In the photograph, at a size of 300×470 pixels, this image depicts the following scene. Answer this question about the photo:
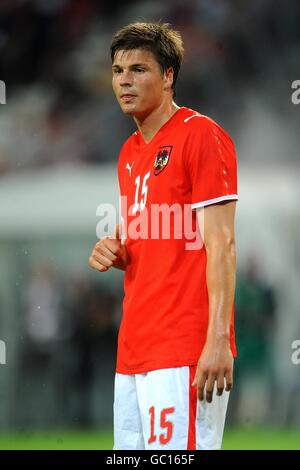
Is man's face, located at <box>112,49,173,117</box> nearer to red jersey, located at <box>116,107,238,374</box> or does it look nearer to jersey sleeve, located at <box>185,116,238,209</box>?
red jersey, located at <box>116,107,238,374</box>

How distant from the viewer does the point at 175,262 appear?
2750 millimetres

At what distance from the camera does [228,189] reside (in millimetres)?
2715

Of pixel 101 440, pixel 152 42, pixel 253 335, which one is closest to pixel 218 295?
pixel 152 42

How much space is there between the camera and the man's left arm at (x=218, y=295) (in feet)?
8.47

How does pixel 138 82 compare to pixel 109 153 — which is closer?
pixel 138 82

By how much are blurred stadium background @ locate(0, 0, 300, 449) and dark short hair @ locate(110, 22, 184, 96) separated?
4556 mm

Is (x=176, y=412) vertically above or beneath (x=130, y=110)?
beneath

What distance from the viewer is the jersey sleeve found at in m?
2.69

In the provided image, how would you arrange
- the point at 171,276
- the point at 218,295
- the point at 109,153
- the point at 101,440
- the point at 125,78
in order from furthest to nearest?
1. the point at 109,153
2. the point at 101,440
3. the point at 125,78
4. the point at 171,276
5. the point at 218,295

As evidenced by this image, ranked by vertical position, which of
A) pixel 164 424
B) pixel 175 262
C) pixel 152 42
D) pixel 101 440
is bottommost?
pixel 101 440

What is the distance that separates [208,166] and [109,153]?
214 inches

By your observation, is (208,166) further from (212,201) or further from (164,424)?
(164,424)

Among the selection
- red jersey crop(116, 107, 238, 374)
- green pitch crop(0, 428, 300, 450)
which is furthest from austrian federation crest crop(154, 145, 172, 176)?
green pitch crop(0, 428, 300, 450)
